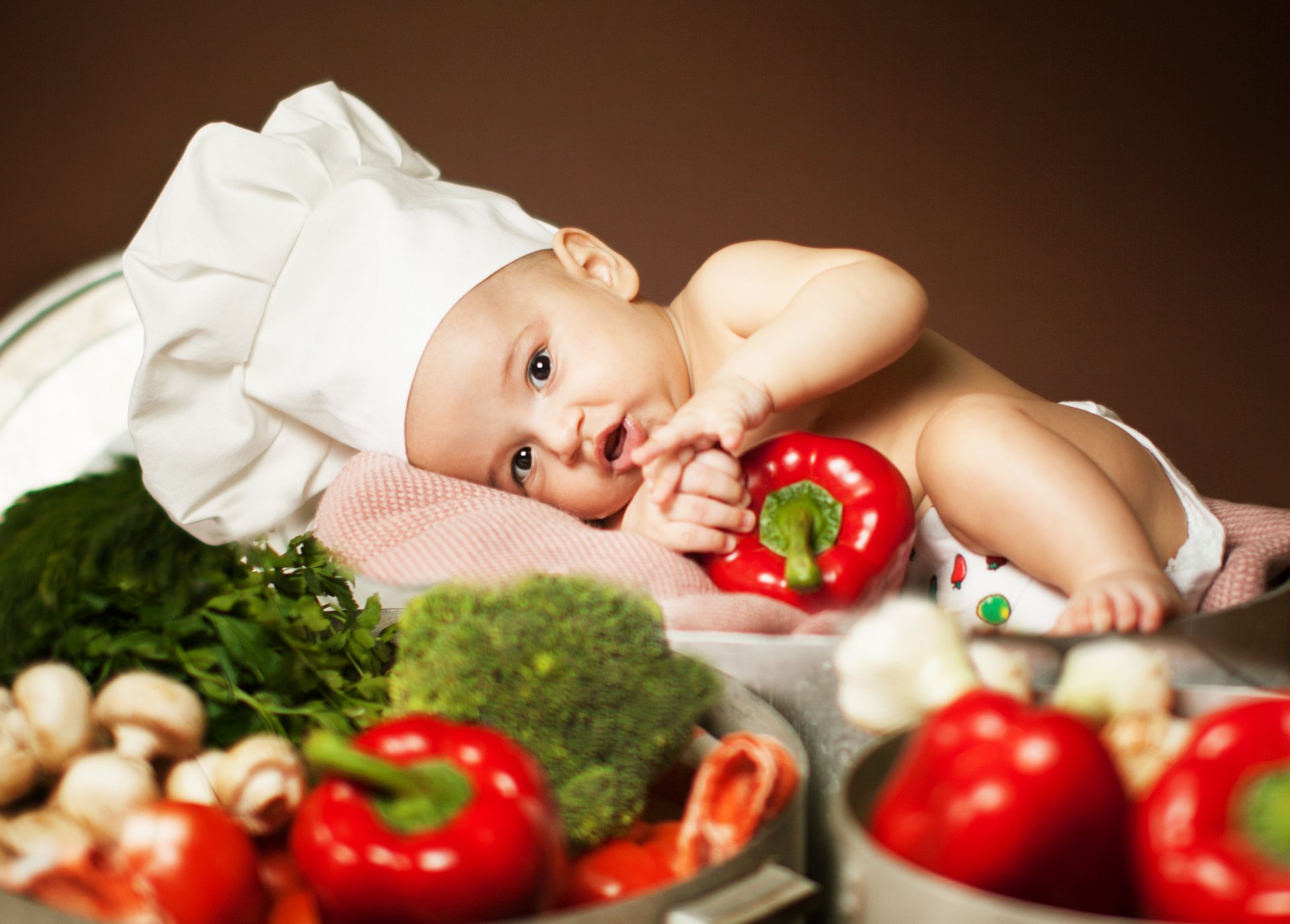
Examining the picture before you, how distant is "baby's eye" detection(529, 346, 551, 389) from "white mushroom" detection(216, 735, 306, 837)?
26.7 inches

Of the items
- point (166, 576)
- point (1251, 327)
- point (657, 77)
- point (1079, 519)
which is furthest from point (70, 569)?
point (1251, 327)

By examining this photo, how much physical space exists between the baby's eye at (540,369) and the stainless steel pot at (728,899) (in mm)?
760

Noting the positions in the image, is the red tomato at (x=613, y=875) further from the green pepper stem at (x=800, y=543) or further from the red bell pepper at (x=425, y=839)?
the green pepper stem at (x=800, y=543)

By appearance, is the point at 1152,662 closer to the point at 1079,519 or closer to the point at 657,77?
the point at 1079,519

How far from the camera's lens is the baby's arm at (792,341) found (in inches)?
37.4

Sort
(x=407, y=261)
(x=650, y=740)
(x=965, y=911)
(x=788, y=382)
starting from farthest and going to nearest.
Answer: (x=407, y=261)
(x=788, y=382)
(x=650, y=740)
(x=965, y=911)

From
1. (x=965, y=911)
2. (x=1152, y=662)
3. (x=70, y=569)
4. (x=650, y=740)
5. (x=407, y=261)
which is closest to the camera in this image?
(x=965, y=911)

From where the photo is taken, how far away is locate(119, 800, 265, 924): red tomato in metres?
0.43

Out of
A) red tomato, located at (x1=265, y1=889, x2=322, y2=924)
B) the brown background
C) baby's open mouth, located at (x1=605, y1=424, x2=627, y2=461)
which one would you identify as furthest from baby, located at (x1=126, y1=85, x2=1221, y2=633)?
the brown background

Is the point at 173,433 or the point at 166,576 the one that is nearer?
the point at 166,576

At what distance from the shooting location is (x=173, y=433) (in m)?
1.29

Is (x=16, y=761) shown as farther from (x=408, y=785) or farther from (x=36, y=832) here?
(x=408, y=785)

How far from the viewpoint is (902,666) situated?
44 centimetres

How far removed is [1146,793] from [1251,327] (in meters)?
1.92
